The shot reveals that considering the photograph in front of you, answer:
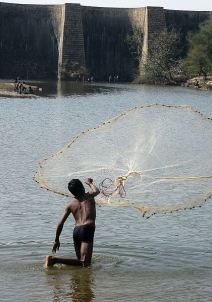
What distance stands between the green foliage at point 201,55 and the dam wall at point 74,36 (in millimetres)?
9409

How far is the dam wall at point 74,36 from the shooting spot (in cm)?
9256

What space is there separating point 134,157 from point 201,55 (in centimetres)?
6813

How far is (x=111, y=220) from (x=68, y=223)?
38.2 inches

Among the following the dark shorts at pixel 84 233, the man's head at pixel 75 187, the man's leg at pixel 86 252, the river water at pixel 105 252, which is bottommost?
the river water at pixel 105 252

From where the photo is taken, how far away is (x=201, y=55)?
8025cm

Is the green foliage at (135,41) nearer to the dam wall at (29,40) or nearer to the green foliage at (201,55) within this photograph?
the dam wall at (29,40)

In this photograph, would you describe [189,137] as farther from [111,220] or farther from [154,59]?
[154,59]

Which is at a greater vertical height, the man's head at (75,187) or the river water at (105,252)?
the man's head at (75,187)

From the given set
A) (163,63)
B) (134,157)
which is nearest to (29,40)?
(163,63)

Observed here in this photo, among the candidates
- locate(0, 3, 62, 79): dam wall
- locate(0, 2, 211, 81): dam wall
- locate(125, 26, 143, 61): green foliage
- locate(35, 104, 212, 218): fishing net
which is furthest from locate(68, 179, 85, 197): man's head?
locate(125, 26, 143, 61): green foliage

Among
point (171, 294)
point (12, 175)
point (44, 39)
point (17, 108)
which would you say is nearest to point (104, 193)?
point (171, 294)

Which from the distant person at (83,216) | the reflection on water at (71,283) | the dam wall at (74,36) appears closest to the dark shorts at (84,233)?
the distant person at (83,216)

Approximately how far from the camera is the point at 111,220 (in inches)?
696

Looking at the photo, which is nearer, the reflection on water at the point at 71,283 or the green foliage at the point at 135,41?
the reflection on water at the point at 71,283
